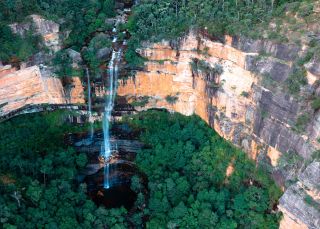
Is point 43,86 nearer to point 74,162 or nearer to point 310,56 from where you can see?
point 74,162

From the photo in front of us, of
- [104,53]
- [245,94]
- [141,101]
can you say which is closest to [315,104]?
[245,94]

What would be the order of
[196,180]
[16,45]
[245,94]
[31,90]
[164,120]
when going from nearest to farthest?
[245,94], [16,45], [196,180], [31,90], [164,120]

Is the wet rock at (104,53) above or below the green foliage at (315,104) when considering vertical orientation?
above

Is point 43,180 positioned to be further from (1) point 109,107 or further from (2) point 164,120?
(2) point 164,120

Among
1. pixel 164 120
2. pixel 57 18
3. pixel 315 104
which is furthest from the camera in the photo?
pixel 164 120

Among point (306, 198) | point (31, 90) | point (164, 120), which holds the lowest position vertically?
point (306, 198)

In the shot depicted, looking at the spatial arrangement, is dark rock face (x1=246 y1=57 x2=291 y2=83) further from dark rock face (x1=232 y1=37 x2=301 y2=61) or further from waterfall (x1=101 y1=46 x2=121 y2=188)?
waterfall (x1=101 y1=46 x2=121 y2=188)

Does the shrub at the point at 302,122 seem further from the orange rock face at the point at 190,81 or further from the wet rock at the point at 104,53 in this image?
the wet rock at the point at 104,53

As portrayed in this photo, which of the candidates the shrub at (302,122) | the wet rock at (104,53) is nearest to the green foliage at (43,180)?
the wet rock at (104,53)
